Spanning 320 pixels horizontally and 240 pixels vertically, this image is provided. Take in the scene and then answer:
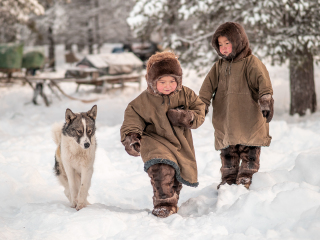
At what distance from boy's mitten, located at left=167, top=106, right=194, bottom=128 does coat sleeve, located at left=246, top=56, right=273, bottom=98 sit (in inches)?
32.4

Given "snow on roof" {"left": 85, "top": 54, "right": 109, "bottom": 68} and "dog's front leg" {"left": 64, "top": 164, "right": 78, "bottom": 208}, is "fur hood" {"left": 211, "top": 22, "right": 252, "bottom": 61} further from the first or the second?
"snow on roof" {"left": 85, "top": 54, "right": 109, "bottom": 68}

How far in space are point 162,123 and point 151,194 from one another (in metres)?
1.60

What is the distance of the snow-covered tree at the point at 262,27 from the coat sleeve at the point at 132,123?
190 inches

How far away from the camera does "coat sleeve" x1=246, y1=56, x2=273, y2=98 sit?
369cm

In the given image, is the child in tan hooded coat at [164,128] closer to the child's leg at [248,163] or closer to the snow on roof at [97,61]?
the child's leg at [248,163]

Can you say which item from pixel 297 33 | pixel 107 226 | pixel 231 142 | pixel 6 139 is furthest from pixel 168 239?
pixel 297 33

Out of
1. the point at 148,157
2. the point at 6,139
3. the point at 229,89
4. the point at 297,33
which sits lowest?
the point at 6,139

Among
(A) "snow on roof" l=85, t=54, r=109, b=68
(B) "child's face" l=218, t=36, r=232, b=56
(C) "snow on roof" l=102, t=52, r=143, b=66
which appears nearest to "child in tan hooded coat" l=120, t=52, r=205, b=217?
(B) "child's face" l=218, t=36, r=232, b=56

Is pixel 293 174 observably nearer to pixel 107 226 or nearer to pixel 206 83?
pixel 206 83

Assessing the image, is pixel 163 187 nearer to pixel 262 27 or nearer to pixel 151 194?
pixel 151 194

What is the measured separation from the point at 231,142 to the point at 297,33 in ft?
16.6

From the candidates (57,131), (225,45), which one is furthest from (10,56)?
(225,45)

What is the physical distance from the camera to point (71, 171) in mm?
4035

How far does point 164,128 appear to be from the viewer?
11.4 feet
